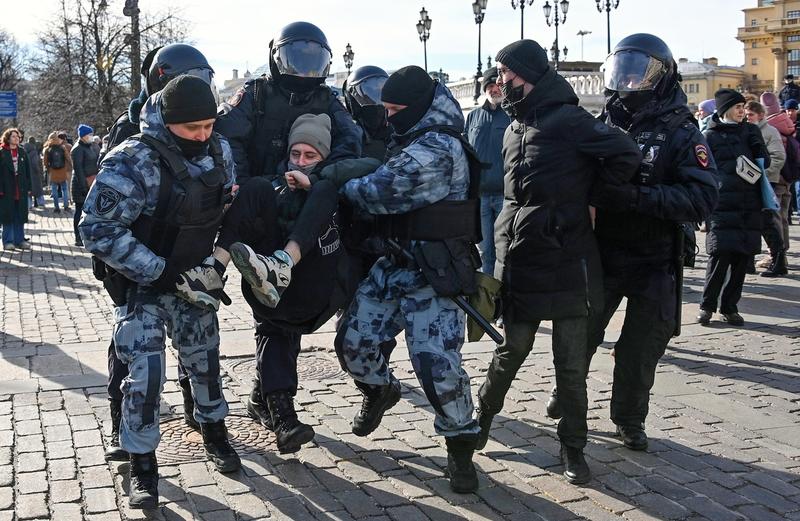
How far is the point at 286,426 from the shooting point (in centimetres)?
454

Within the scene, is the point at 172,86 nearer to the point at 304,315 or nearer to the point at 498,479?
the point at 304,315

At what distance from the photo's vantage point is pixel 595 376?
630 cm

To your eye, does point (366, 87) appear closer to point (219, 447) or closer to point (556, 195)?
point (556, 195)

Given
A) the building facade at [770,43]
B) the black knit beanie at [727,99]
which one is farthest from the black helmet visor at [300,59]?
the building facade at [770,43]

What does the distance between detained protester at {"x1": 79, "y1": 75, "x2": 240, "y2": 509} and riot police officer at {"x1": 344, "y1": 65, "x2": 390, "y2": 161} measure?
1.85m

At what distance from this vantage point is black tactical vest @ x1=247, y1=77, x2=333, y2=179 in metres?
5.07

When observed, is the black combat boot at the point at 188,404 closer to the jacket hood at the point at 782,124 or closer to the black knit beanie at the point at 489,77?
the black knit beanie at the point at 489,77

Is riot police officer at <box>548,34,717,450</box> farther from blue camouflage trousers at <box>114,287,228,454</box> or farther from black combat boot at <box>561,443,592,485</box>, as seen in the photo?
blue camouflage trousers at <box>114,287,228,454</box>

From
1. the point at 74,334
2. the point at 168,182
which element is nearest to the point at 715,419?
the point at 168,182

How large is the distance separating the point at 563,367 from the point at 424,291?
2.71ft

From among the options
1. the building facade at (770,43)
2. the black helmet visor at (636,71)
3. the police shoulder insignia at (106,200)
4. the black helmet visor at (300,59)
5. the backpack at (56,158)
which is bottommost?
the police shoulder insignia at (106,200)

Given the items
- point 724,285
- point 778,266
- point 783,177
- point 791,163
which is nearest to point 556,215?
point 724,285

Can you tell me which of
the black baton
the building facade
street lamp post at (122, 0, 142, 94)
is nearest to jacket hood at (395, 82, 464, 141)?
the black baton

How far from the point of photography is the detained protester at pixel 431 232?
4117 mm
